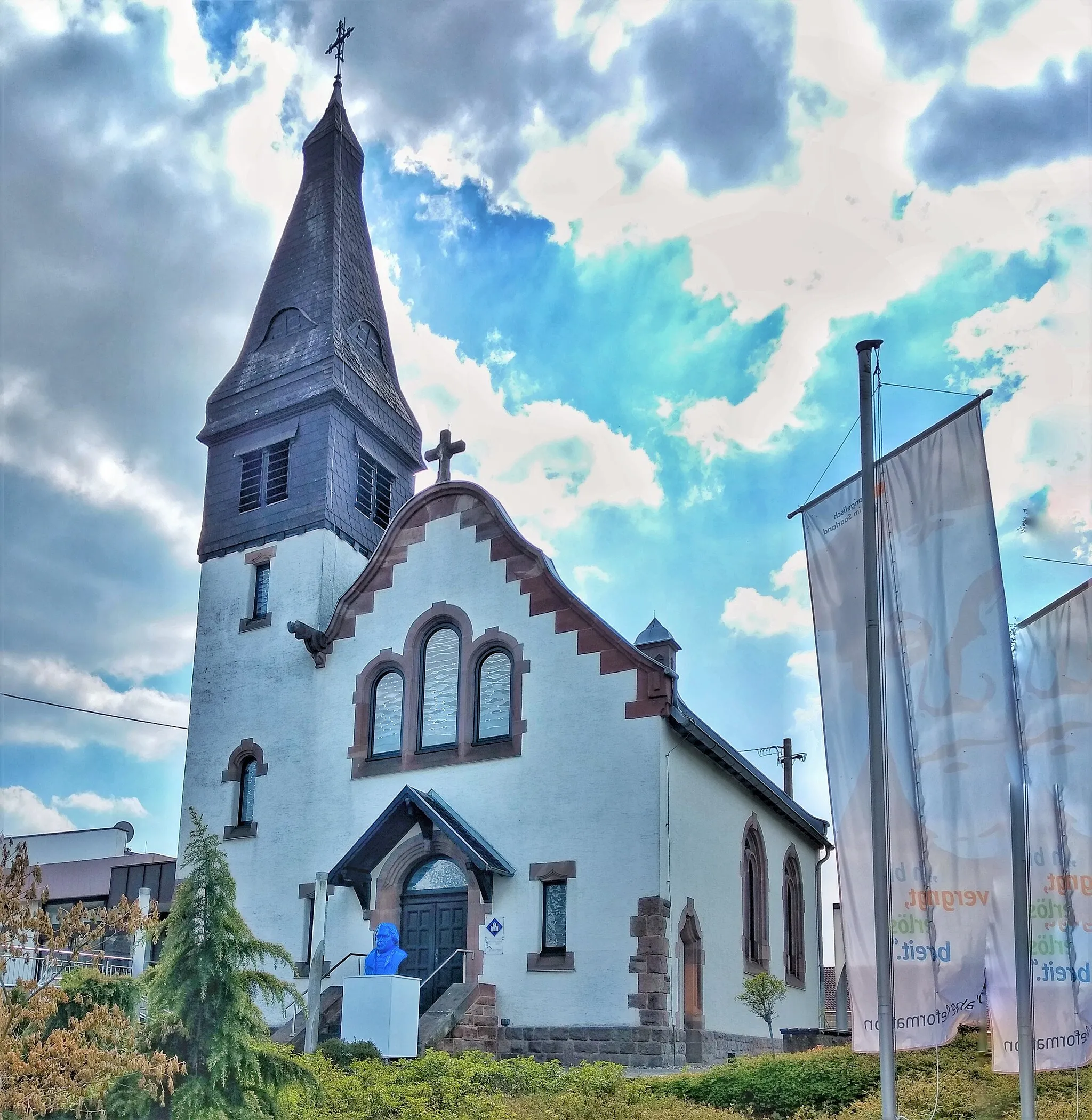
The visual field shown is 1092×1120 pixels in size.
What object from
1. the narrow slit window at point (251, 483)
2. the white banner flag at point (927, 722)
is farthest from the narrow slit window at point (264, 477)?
the white banner flag at point (927, 722)

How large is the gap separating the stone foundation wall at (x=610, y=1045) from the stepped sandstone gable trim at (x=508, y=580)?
4.97 m

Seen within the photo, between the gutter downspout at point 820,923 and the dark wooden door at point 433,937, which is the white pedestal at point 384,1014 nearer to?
the dark wooden door at point 433,937

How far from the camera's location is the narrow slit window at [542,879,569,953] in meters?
20.4

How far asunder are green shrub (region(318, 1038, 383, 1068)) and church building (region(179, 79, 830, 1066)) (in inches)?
65.2

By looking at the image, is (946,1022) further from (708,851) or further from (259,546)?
(259,546)

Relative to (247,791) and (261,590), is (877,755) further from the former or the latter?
(261,590)

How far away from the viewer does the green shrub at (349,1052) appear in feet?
56.4

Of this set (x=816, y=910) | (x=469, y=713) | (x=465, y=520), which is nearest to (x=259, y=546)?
(x=465, y=520)

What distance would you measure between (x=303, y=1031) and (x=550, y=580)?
862cm

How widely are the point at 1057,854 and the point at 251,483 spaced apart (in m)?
20.1

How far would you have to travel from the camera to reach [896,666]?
12336 mm

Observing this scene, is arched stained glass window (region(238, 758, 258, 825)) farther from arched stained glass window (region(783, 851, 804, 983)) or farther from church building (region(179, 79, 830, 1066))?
arched stained glass window (region(783, 851, 804, 983))

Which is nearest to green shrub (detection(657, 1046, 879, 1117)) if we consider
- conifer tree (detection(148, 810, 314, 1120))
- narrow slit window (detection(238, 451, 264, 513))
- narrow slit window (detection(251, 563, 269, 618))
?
conifer tree (detection(148, 810, 314, 1120))

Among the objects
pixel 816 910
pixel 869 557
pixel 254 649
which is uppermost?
pixel 254 649
